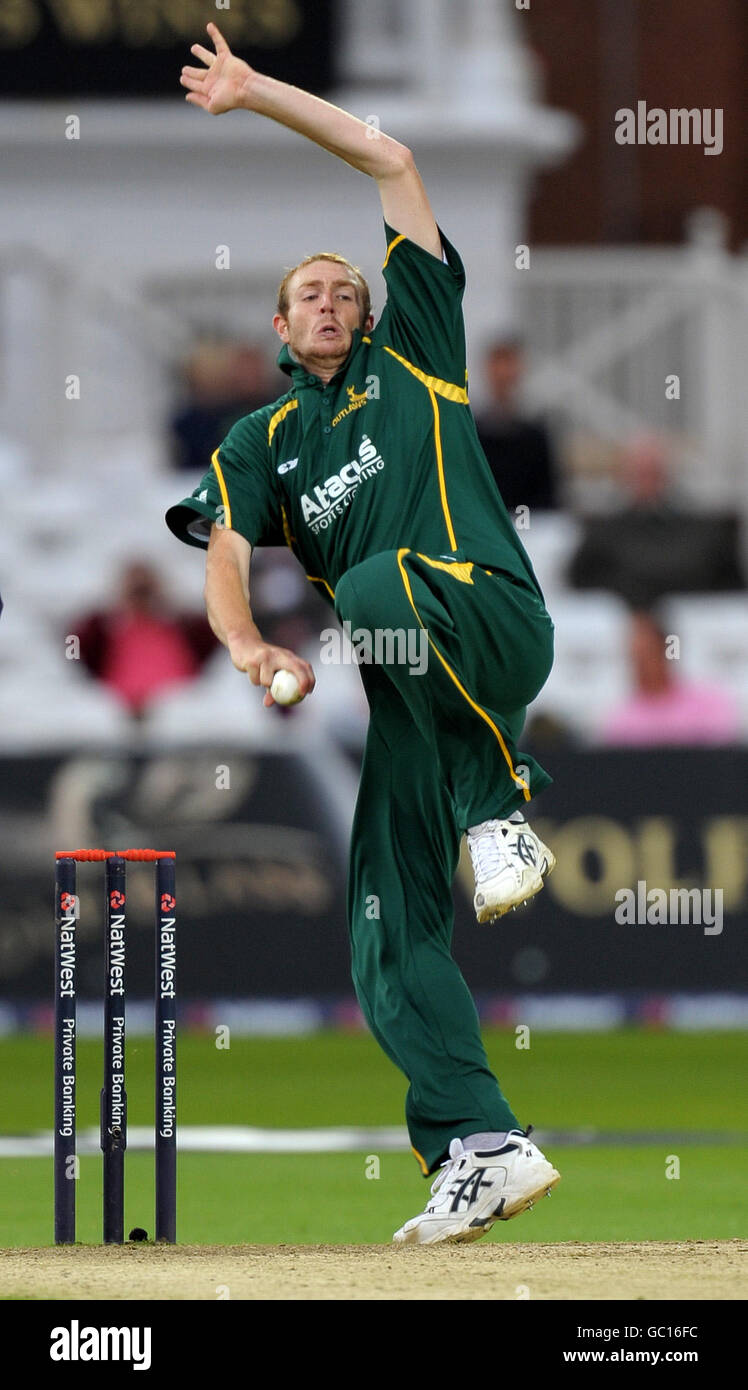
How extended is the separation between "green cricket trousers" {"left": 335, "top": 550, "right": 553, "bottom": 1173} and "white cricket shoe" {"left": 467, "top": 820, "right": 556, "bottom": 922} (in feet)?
0.20

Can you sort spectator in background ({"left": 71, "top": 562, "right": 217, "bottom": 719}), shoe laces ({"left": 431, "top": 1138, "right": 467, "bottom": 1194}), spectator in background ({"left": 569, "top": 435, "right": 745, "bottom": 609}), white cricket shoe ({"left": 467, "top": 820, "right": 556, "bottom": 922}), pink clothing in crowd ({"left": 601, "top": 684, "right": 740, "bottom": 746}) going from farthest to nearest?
spectator in background ({"left": 569, "top": 435, "right": 745, "bottom": 609}) → spectator in background ({"left": 71, "top": 562, "right": 217, "bottom": 719}) → pink clothing in crowd ({"left": 601, "top": 684, "right": 740, "bottom": 746}) → shoe laces ({"left": 431, "top": 1138, "right": 467, "bottom": 1194}) → white cricket shoe ({"left": 467, "top": 820, "right": 556, "bottom": 922})

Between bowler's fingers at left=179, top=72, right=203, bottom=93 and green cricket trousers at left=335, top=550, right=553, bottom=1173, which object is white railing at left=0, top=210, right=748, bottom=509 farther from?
bowler's fingers at left=179, top=72, right=203, bottom=93

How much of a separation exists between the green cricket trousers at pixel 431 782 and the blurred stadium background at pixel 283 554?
7053 millimetres

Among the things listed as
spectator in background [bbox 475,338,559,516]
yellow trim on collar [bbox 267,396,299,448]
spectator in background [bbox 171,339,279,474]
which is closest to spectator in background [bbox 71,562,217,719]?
spectator in background [bbox 171,339,279,474]

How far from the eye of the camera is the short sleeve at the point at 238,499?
7039 millimetres

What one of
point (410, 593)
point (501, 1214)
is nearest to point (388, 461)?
point (410, 593)

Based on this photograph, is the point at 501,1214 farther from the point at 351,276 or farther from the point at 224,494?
the point at 351,276

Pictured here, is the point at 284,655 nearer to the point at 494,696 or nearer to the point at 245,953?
the point at 494,696

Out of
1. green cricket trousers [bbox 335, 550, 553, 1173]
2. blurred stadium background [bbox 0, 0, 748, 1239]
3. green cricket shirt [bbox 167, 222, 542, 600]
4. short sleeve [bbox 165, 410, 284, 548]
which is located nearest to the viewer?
green cricket trousers [bbox 335, 550, 553, 1173]

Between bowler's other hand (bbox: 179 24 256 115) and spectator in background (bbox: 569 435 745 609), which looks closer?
bowler's other hand (bbox: 179 24 256 115)

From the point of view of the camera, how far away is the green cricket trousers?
663 centimetres

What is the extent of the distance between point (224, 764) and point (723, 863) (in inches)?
111

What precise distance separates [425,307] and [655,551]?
10.2 metres
